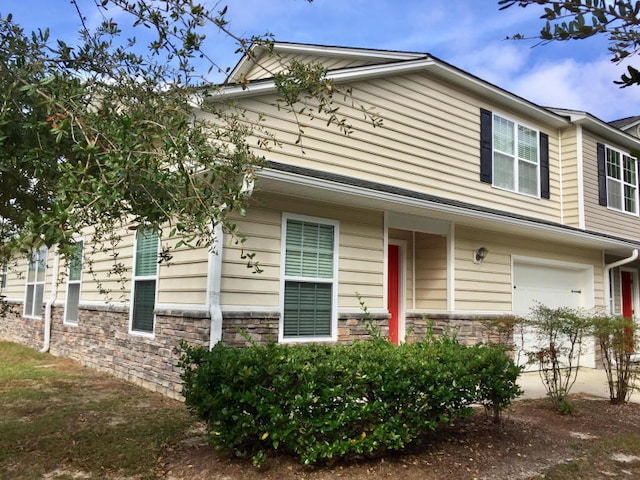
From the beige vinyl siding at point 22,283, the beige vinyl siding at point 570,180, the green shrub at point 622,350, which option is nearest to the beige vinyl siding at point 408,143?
the beige vinyl siding at point 570,180

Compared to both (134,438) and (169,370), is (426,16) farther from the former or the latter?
(169,370)

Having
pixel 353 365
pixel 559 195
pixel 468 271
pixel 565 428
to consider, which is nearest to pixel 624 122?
pixel 559 195

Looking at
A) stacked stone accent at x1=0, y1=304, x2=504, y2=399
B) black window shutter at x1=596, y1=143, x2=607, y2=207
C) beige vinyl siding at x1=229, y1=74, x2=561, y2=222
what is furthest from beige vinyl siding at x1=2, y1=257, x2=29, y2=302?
black window shutter at x1=596, y1=143, x2=607, y2=207

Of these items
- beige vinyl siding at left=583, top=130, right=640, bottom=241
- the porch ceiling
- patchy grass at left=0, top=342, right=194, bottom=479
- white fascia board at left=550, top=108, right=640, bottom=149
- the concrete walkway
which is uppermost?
white fascia board at left=550, top=108, right=640, bottom=149

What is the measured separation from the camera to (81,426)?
5695mm

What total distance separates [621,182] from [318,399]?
1174cm

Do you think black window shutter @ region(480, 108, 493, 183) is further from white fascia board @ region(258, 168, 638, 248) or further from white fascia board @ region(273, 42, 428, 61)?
white fascia board @ region(273, 42, 428, 61)

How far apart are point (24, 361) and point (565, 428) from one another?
966 cm

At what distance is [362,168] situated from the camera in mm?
8602

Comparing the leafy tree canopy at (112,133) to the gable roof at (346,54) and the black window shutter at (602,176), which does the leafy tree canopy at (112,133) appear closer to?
the gable roof at (346,54)

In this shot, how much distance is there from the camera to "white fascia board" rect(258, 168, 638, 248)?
6.56 m

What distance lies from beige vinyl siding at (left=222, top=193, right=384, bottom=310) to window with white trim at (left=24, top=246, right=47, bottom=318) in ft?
26.8

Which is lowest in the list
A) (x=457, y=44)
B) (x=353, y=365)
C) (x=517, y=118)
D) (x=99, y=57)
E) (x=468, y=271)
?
(x=353, y=365)

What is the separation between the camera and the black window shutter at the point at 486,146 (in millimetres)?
10352
